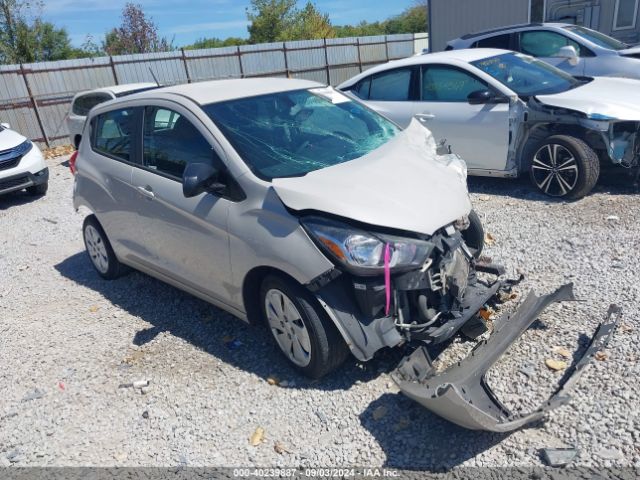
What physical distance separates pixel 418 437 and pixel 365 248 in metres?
1.07

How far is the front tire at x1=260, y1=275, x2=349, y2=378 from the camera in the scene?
3.12 m

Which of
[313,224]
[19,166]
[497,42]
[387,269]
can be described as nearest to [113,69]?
[19,166]

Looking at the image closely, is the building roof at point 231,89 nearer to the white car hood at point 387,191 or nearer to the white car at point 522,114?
the white car hood at point 387,191

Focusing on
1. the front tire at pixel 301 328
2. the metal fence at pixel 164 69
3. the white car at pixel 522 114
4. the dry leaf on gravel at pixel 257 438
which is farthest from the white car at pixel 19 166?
the dry leaf on gravel at pixel 257 438

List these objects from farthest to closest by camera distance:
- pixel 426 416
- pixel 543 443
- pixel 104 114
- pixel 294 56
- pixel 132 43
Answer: pixel 132 43, pixel 294 56, pixel 104 114, pixel 426 416, pixel 543 443

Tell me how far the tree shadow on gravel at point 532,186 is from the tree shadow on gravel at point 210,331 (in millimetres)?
3640

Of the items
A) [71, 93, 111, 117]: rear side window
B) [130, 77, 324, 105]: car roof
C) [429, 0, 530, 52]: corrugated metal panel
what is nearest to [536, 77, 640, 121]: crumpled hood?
[130, 77, 324, 105]: car roof

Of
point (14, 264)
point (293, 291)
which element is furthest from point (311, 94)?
point (14, 264)

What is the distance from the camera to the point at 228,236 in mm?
3484

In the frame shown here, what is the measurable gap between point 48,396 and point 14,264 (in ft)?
10.9

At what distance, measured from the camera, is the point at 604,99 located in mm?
5836

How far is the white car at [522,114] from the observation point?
576cm

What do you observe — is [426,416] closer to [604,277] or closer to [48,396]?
[604,277]

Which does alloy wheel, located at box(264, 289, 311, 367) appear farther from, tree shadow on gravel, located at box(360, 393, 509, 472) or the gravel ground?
tree shadow on gravel, located at box(360, 393, 509, 472)
